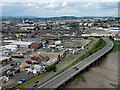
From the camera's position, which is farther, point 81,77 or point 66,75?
point 81,77

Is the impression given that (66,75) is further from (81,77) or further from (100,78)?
(100,78)

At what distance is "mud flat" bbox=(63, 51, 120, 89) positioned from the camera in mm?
8891

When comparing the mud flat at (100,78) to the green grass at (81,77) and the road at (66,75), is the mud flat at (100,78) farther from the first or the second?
the road at (66,75)

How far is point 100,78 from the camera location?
988 centimetres

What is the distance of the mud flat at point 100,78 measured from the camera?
29.2ft

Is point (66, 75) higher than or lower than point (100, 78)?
higher

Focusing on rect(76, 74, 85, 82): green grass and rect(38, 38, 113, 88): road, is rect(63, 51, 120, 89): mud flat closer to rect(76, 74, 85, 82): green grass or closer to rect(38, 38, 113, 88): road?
rect(76, 74, 85, 82): green grass

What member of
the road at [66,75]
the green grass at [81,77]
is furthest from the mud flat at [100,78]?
the road at [66,75]

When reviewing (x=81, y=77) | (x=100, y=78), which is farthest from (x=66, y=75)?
(x=100, y=78)

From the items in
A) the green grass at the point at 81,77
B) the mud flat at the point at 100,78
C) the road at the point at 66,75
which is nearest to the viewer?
the road at the point at 66,75

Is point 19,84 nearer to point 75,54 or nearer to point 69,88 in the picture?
point 69,88

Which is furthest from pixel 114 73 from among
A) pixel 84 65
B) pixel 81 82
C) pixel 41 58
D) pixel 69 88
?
pixel 41 58

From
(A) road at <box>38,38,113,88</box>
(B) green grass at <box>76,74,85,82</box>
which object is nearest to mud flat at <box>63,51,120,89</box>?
(B) green grass at <box>76,74,85,82</box>

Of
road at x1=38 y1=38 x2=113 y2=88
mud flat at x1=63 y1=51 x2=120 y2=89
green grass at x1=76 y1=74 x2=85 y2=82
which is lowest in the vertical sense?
mud flat at x1=63 y1=51 x2=120 y2=89
